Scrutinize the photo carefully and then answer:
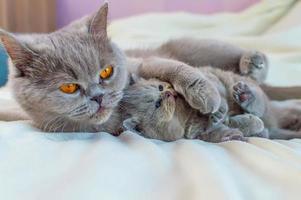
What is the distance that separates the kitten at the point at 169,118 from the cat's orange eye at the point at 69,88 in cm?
15

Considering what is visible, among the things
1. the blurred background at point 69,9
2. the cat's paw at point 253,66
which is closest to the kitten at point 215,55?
the cat's paw at point 253,66

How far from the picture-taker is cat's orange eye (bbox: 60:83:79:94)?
1.00m

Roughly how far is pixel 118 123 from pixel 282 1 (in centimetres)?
149

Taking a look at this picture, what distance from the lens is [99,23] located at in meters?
1.09

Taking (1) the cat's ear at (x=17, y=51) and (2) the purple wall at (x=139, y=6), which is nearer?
(1) the cat's ear at (x=17, y=51)

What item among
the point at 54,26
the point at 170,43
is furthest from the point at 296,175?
the point at 54,26

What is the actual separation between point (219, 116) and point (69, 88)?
1.21ft

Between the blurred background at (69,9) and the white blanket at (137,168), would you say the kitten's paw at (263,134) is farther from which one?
the blurred background at (69,9)

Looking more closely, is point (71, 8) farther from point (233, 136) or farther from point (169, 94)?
point (233, 136)

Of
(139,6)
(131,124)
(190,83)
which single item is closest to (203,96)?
(190,83)

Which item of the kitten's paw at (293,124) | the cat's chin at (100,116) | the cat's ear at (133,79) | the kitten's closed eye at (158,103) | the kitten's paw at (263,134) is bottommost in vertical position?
the kitten's paw at (293,124)

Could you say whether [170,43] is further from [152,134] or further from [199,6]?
[199,6]

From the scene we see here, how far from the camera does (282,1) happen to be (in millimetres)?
2299

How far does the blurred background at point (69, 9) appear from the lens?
2.90 m
